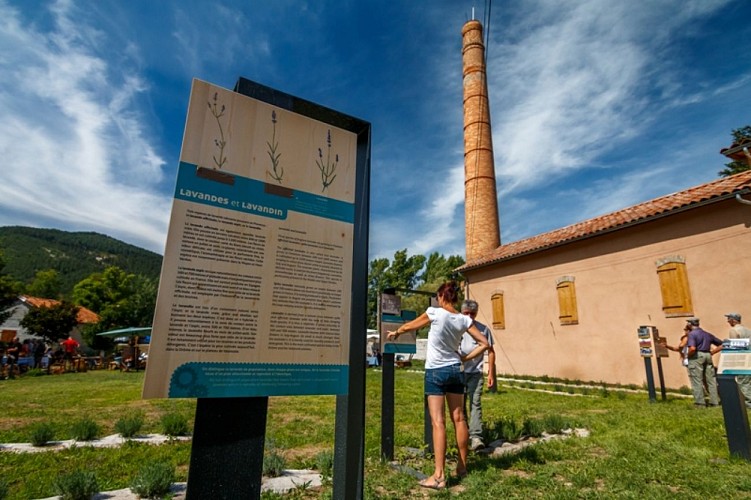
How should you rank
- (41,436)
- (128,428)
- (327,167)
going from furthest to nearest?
1. (128,428)
2. (41,436)
3. (327,167)

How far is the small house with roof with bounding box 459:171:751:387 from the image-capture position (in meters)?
10.9

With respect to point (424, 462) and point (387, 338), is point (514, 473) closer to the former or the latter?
point (424, 462)

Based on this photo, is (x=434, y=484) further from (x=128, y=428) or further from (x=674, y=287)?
(x=674, y=287)

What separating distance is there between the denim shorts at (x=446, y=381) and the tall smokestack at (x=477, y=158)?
19757mm

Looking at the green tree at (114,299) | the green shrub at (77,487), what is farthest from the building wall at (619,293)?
the green tree at (114,299)

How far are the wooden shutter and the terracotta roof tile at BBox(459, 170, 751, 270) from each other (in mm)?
1678

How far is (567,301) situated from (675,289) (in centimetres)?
376

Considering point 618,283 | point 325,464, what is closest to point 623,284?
point 618,283

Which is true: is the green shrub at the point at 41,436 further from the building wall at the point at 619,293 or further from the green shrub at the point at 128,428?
the building wall at the point at 619,293

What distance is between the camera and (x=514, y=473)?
4.00 meters

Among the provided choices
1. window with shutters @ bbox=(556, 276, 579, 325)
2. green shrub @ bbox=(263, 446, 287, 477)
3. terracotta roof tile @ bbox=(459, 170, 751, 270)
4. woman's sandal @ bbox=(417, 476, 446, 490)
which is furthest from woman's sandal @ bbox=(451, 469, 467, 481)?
window with shutters @ bbox=(556, 276, 579, 325)

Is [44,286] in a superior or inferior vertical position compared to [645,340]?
superior

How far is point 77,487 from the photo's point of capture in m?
3.07

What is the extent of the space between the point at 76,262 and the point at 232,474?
149 m
